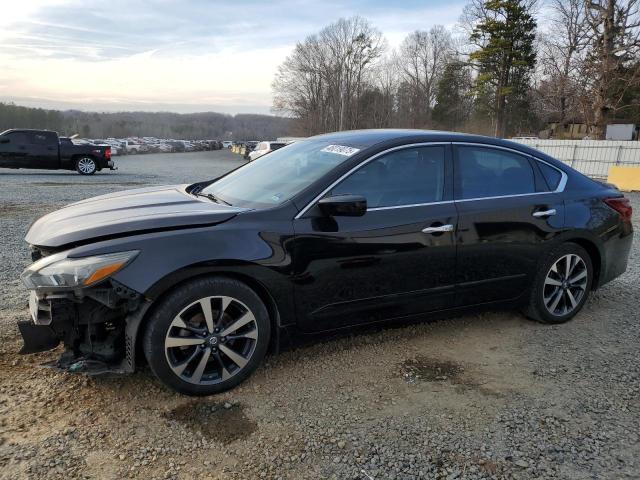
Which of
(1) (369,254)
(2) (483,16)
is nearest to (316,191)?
(1) (369,254)

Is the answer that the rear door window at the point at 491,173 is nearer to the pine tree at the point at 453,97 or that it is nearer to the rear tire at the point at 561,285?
the rear tire at the point at 561,285

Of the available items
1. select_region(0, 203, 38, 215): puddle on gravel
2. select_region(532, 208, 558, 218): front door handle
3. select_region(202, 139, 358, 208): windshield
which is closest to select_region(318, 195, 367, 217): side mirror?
select_region(202, 139, 358, 208): windshield

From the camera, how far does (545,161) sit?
13.4ft

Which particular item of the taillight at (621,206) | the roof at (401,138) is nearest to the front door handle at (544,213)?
the roof at (401,138)

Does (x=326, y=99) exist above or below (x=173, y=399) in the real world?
above

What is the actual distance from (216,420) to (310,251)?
1129 mm

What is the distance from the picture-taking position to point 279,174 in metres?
3.63

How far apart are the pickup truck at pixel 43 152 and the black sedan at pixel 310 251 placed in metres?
16.7

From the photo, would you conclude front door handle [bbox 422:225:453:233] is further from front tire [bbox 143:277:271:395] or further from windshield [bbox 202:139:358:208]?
front tire [bbox 143:277:271:395]

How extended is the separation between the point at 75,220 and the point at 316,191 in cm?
156

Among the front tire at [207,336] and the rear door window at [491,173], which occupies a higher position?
the rear door window at [491,173]

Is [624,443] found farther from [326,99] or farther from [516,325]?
[326,99]

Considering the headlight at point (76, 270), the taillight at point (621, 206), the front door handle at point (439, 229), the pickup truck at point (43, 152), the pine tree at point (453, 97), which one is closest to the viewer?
the headlight at point (76, 270)

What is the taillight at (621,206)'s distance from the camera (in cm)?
431
